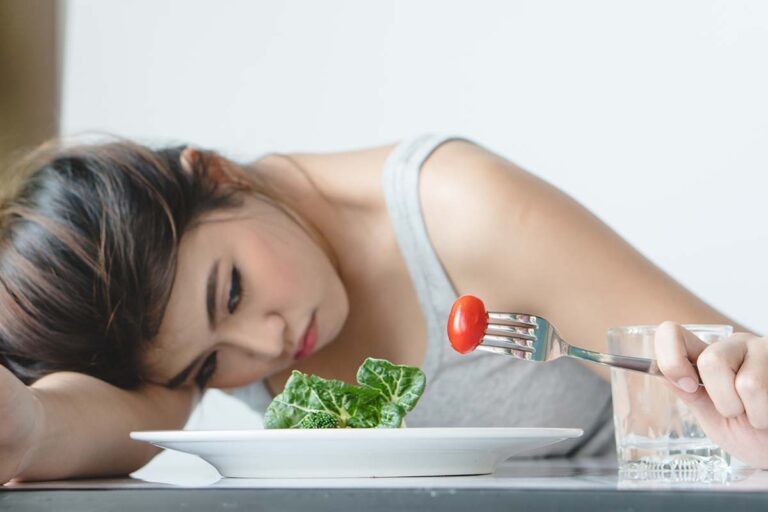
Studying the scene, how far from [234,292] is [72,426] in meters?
0.41

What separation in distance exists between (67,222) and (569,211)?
77 centimetres

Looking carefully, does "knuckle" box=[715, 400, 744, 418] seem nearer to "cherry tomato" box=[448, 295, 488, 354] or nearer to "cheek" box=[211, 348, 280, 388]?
"cherry tomato" box=[448, 295, 488, 354]

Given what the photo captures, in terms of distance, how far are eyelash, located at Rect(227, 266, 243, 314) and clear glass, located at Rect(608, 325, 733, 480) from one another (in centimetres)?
66

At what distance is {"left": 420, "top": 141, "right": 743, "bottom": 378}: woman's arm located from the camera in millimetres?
1407

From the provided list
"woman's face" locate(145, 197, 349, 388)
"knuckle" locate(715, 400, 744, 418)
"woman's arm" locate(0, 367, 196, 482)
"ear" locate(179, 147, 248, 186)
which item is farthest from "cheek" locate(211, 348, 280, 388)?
"knuckle" locate(715, 400, 744, 418)

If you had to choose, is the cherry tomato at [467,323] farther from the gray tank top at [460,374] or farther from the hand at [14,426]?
the gray tank top at [460,374]

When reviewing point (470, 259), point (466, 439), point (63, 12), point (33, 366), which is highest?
point (63, 12)

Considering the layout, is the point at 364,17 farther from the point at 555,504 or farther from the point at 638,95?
the point at 555,504

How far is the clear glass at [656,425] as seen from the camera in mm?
844

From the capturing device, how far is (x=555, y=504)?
1.60 feet

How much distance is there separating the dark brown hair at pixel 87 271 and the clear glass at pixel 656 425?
2.26ft

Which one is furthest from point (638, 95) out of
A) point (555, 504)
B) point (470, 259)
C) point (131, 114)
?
point (555, 504)

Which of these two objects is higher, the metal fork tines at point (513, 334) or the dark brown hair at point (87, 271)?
the metal fork tines at point (513, 334)

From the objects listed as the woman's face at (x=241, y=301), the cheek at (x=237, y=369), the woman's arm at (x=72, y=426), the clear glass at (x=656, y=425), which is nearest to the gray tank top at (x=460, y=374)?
the woman's face at (x=241, y=301)
